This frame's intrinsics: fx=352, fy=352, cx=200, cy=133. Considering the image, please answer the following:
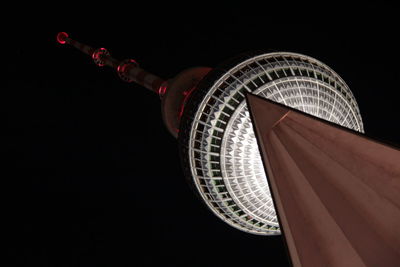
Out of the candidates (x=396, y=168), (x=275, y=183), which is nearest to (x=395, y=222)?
(x=396, y=168)

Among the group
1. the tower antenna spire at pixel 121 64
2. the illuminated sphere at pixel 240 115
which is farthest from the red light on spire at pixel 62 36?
the illuminated sphere at pixel 240 115

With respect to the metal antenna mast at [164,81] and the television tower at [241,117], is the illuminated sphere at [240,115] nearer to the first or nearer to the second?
the television tower at [241,117]

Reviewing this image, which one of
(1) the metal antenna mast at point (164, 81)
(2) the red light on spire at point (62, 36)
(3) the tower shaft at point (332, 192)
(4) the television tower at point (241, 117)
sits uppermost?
(2) the red light on spire at point (62, 36)

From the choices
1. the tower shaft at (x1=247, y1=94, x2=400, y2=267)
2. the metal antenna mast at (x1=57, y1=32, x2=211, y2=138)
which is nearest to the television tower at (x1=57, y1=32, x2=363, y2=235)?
the metal antenna mast at (x1=57, y1=32, x2=211, y2=138)

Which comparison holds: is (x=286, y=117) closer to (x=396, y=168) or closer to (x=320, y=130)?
(x=320, y=130)

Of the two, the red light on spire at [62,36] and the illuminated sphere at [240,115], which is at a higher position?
the red light on spire at [62,36]
